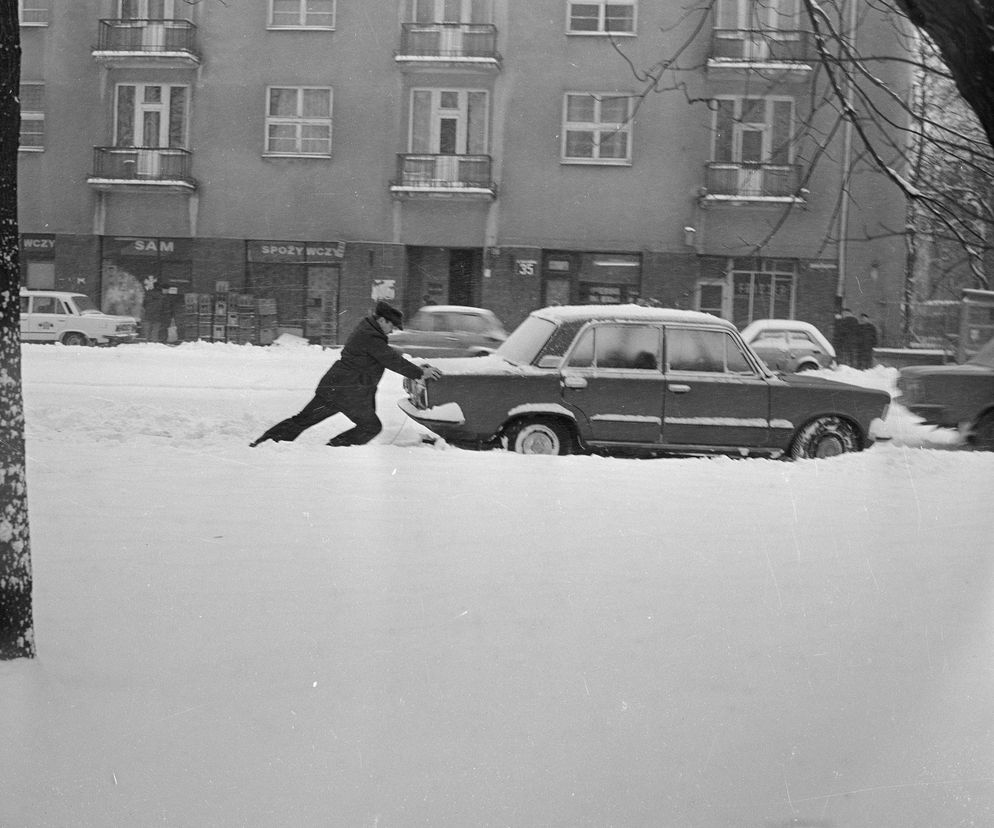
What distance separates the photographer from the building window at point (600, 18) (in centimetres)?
2406

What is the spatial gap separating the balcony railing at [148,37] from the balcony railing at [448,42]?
458cm

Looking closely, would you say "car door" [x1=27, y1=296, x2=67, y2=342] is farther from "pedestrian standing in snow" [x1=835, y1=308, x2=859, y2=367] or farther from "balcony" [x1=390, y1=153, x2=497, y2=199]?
"pedestrian standing in snow" [x1=835, y1=308, x2=859, y2=367]

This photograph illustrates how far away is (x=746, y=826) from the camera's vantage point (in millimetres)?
3510

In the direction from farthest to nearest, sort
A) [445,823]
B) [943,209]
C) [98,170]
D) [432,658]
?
[98,170] → [943,209] → [432,658] → [445,823]

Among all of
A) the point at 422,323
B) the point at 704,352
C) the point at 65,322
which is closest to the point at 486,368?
the point at 704,352

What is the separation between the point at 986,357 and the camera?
12477mm

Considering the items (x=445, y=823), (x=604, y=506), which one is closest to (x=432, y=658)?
(x=445, y=823)

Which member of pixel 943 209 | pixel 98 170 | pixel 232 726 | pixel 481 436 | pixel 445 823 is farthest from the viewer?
pixel 98 170

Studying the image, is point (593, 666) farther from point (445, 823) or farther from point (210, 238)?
point (210, 238)

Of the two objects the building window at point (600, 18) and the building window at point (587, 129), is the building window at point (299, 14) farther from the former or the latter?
the building window at point (587, 129)

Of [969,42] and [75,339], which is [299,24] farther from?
[969,42]

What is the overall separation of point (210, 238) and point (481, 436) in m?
18.4

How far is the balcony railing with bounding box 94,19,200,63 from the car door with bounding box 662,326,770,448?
62.0 feet

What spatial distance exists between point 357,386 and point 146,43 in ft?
63.5
